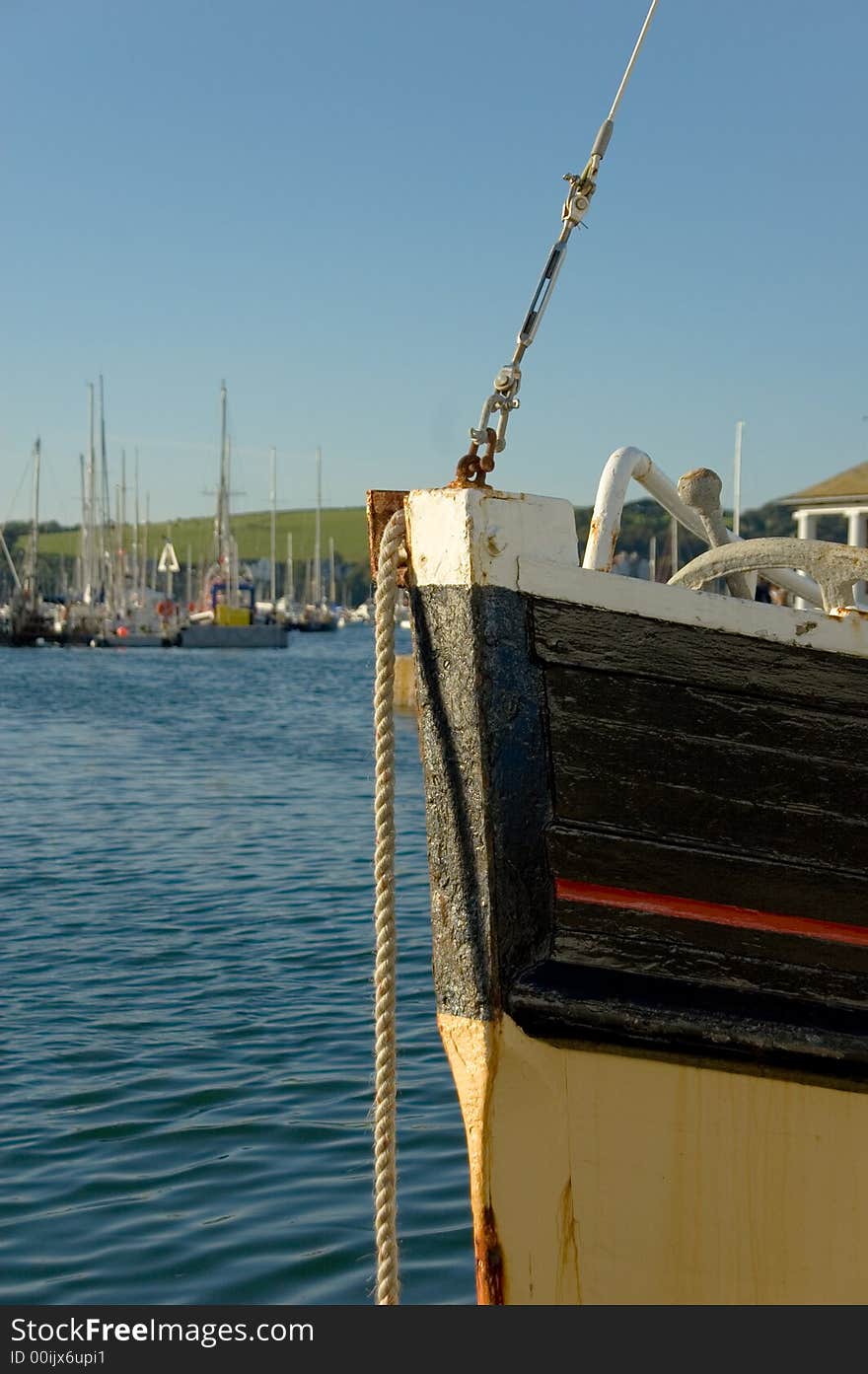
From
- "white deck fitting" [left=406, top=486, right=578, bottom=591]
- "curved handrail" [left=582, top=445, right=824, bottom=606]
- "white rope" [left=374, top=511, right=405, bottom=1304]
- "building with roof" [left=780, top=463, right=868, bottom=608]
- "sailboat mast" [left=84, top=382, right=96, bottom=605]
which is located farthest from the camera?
"sailboat mast" [left=84, top=382, right=96, bottom=605]

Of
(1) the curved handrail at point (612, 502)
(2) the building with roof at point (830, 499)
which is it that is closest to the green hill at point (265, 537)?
(2) the building with roof at point (830, 499)

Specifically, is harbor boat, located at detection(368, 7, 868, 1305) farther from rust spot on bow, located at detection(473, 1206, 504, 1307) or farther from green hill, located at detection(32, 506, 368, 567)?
green hill, located at detection(32, 506, 368, 567)

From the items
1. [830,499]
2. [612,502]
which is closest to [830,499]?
[830,499]

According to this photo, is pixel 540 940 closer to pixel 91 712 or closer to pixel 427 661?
pixel 427 661

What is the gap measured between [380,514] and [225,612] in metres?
81.4

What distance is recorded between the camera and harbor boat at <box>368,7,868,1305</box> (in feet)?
11.7

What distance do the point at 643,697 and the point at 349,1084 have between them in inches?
182

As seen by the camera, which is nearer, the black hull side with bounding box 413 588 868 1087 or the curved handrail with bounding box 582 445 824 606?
the black hull side with bounding box 413 588 868 1087

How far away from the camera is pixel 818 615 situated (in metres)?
3.52

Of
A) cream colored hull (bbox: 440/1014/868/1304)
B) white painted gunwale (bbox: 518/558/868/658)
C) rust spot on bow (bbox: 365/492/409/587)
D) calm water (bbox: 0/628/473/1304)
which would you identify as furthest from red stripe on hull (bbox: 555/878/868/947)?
calm water (bbox: 0/628/473/1304)

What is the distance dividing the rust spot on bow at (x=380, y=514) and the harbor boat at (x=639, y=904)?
0.03 ft

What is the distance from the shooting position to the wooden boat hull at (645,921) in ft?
11.7
